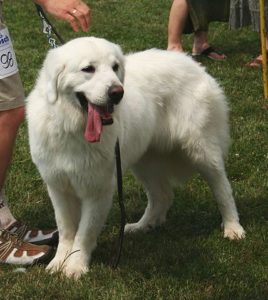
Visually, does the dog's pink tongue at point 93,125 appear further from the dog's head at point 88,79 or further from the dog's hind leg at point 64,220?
the dog's hind leg at point 64,220

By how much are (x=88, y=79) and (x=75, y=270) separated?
114 cm

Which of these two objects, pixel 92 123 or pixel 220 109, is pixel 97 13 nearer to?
pixel 220 109

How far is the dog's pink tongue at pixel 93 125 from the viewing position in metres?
3.39

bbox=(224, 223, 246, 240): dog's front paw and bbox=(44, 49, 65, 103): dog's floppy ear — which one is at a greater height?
bbox=(44, 49, 65, 103): dog's floppy ear

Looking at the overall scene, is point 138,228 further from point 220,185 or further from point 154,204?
point 220,185

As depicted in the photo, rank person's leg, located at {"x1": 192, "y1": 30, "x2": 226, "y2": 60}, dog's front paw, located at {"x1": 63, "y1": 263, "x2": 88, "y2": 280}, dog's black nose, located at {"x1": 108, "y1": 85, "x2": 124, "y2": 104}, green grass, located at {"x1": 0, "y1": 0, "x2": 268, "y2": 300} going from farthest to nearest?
person's leg, located at {"x1": 192, "y1": 30, "x2": 226, "y2": 60} < dog's front paw, located at {"x1": 63, "y1": 263, "x2": 88, "y2": 280} < green grass, located at {"x1": 0, "y1": 0, "x2": 268, "y2": 300} < dog's black nose, located at {"x1": 108, "y1": 85, "x2": 124, "y2": 104}

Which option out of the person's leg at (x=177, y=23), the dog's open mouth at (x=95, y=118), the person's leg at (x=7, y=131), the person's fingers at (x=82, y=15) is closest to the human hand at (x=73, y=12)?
the person's fingers at (x=82, y=15)

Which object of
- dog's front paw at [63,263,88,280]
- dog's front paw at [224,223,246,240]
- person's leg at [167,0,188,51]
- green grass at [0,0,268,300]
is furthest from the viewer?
person's leg at [167,0,188,51]

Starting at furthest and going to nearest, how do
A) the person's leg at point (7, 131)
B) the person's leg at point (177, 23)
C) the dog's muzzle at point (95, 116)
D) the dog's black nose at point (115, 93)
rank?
1. the person's leg at point (177, 23)
2. the person's leg at point (7, 131)
3. the dog's muzzle at point (95, 116)
4. the dog's black nose at point (115, 93)

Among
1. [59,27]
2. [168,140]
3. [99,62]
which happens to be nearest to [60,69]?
[99,62]

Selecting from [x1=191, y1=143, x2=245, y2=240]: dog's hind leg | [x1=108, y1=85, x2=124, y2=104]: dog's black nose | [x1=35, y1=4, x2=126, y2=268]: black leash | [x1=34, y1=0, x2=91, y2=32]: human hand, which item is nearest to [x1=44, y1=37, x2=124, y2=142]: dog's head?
[x1=108, y1=85, x2=124, y2=104]: dog's black nose

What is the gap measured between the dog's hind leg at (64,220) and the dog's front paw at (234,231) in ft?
3.39

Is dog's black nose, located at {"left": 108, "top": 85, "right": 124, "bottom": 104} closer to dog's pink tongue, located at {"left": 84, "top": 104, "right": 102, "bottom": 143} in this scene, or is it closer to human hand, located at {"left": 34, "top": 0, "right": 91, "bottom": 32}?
dog's pink tongue, located at {"left": 84, "top": 104, "right": 102, "bottom": 143}

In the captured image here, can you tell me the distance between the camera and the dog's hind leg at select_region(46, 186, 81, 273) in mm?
3877
